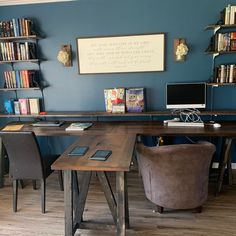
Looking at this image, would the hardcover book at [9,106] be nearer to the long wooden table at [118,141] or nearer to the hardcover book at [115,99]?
the long wooden table at [118,141]

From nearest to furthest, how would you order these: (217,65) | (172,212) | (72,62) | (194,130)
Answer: (172,212) < (194,130) < (217,65) < (72,62)

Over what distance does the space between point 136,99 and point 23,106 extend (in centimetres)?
162

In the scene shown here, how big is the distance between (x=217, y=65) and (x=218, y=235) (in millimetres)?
2033

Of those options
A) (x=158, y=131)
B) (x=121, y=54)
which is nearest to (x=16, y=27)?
(x=121, y=54)

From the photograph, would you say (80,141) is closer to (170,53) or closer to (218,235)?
(218,235)

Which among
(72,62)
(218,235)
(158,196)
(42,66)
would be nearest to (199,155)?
(158,196)

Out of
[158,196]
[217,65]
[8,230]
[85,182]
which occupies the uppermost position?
[217,65]

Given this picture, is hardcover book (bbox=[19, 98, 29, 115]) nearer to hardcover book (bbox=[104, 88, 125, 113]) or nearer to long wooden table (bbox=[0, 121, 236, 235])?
long wooden table (bbox=[0, 121, 236, 235])

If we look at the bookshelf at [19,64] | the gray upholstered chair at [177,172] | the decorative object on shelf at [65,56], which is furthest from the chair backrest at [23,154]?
the decorative object on shelf at [65,56]

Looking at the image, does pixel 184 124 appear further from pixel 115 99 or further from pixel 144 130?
pixel 115 99

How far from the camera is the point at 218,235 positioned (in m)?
2.07

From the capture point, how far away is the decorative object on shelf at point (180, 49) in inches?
121

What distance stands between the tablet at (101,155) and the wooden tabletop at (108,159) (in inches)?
1.2

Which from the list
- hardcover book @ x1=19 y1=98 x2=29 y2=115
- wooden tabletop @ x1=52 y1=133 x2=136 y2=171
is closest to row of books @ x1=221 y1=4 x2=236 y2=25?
wooden tabletop @ x1=52 y1=133 x2=136 y2=171
